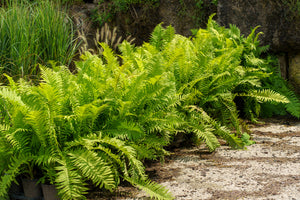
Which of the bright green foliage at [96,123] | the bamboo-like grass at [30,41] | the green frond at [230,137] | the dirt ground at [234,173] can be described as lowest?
the dirt ground at [234,173]

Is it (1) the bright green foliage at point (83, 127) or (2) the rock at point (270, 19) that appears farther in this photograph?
(2) the rock at point (270, 19)

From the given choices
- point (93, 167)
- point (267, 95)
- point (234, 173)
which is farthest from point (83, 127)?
point (267, 95)

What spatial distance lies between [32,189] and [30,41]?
2452mm

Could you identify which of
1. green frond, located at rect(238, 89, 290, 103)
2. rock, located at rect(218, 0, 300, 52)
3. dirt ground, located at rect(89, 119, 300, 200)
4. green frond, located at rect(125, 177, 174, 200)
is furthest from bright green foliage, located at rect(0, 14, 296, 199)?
rock, located at rect(218, 0, 300, 52)

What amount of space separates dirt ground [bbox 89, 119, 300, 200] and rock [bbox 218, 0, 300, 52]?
169cm

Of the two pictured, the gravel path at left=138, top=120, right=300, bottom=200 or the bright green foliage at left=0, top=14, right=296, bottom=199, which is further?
the gravel path at left=138, top=120, right=300, bottom=200

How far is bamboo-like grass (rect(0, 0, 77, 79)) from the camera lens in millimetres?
4016

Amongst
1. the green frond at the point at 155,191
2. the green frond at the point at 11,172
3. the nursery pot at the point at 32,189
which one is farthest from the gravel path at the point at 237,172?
the green frond at the point at 11,172

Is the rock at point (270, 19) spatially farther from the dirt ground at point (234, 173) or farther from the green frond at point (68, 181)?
the green frond at point (68, 181)

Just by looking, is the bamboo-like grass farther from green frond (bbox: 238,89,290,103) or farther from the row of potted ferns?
green frond (bbox: 238,89,290,103)

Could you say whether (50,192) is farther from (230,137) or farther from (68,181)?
(230,137)

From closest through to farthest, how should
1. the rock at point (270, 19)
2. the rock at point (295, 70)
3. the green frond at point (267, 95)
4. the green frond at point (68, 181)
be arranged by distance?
the green frond at point (68, 181) < the green frond at point (267, 95) < the rock at point (270, 19) < the rock at point (295, 70)

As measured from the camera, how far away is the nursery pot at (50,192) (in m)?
2.18

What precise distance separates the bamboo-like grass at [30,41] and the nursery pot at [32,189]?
1749mm
